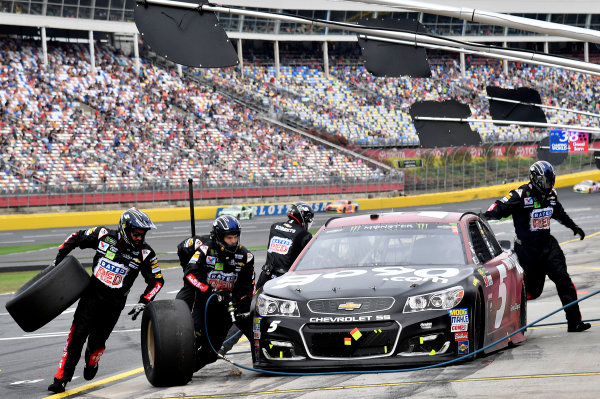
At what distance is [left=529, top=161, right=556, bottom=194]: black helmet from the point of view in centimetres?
1015

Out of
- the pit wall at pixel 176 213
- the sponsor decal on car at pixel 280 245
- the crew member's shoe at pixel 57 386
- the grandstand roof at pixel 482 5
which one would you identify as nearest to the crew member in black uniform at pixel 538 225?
the sponsor decal on car at pixel 280 245

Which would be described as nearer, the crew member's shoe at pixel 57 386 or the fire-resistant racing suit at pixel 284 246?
the crew member's shoe at pixel 57 386

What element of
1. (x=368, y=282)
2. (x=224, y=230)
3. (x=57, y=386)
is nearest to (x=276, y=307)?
(x=368, y=282)

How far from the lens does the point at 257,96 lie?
5706 cm

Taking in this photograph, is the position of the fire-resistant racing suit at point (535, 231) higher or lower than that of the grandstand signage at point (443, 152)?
higher

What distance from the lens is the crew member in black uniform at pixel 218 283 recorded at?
861 centimetres

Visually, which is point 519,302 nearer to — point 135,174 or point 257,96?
point 135,174

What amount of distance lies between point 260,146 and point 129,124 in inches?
265

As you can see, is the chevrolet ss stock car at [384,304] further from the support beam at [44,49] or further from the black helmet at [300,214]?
the support beam at [44,49]

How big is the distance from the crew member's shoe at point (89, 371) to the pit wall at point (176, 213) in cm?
3172

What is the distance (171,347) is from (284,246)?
3.51 meters

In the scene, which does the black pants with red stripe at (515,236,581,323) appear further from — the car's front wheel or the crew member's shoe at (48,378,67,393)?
the crew member's shoe at (48,378,67,393)

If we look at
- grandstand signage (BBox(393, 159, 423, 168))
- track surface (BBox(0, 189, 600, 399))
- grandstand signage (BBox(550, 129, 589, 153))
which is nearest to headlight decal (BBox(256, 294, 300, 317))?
track surface (BBox(0, 189, 600, 399))

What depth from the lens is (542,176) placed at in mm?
10180
